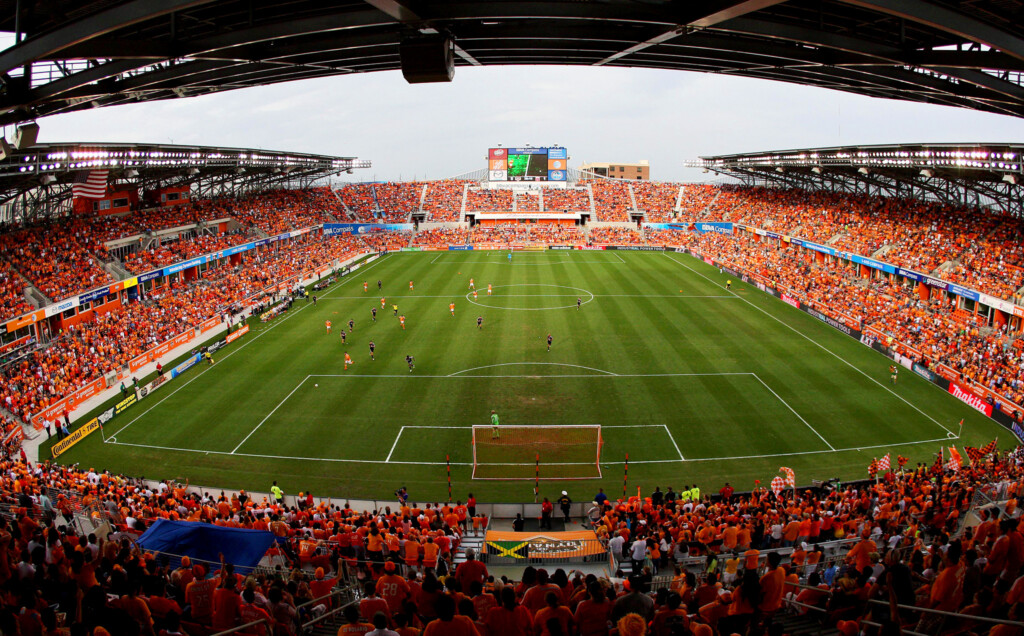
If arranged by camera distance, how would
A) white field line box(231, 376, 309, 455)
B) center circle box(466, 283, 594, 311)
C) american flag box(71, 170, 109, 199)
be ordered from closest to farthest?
white field line box(231, 376, 309, 455) → american flag box(71, 170, 109, 199) → center circle box(466, 283, 594, 311)

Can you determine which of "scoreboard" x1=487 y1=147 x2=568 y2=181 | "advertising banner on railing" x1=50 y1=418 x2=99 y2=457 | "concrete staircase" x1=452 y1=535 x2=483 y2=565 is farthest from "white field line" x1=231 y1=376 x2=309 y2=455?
"scoreboard" x1=487 y1=147 x2=568 y2=181

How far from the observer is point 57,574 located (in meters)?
8.35

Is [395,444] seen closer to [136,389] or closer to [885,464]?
[136,389]

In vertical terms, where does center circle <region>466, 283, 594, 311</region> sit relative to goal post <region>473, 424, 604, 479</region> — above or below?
above

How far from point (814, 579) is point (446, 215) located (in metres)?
81.7

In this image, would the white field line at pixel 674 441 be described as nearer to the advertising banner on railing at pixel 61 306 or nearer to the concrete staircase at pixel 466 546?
the concrete staircase at pixel 466 546

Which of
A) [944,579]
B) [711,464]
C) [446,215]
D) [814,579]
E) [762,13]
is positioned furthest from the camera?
[446,215]

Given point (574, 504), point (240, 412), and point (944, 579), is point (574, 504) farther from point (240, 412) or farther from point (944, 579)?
point (240, 412)

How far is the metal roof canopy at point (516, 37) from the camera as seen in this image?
950cm

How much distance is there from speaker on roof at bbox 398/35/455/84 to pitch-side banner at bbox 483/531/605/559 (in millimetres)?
10648

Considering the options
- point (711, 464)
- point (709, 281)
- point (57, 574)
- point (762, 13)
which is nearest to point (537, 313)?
point (709, 281)

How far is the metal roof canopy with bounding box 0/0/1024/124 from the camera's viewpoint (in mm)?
9500

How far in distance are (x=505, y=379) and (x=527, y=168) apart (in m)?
63.1

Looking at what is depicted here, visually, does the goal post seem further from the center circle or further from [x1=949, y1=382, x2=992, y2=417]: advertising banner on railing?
the center circle
